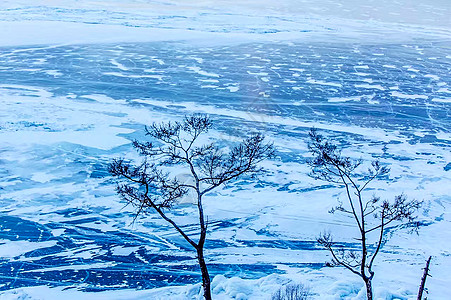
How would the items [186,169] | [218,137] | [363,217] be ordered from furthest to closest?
[218,137] → [186,169] → [363,217]

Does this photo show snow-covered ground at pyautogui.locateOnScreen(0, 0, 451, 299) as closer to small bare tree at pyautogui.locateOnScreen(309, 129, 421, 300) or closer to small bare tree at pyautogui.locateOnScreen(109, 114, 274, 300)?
small bare tree at pyautogui.locateOnScreen(309, 129, 421, 300)

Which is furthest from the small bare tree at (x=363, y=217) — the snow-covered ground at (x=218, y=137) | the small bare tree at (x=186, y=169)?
the small bare tree at (x=186, y=169)

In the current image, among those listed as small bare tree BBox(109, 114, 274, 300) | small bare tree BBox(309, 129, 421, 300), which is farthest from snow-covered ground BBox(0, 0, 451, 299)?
small bare tree BBox(109, 114, 274, 300)

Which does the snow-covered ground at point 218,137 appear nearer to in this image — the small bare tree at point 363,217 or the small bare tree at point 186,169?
the small bare tree at point 363,217

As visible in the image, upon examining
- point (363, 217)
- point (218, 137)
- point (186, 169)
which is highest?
point (363, 217)

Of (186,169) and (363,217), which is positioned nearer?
(363,217)

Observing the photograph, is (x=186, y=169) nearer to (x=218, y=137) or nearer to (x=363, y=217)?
(x=218, y=137)

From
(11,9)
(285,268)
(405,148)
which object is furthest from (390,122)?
(11,9)

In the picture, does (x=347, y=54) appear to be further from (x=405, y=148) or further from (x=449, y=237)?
(x=449, y=237)

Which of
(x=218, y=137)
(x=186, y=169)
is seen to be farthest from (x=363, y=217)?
(x=218, y=137)

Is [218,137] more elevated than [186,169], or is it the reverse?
[218,137]
